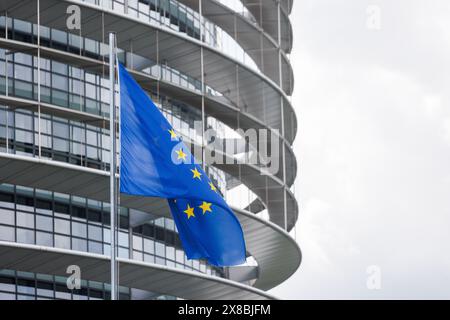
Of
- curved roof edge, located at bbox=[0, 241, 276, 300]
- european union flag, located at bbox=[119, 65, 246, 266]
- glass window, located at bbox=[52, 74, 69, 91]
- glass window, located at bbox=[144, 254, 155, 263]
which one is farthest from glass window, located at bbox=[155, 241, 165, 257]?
european union flag, located at bbox=[119, 65, 246, 266]

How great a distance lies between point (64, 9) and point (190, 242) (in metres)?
17.7

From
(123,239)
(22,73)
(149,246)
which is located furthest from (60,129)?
(149,246)

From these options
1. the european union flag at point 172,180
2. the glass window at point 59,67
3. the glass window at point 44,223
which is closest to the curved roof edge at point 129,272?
the glass window at point 44,223

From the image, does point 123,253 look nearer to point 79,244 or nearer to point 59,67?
point 79,244

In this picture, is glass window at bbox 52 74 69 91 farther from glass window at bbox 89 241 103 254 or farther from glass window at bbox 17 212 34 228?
glass window at bbox 89 241 103 254

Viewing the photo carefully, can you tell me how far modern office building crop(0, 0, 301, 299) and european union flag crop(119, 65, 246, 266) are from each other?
42.8 ft

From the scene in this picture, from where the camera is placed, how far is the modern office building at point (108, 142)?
142ft

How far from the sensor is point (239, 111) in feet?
166

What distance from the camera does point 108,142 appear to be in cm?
4622

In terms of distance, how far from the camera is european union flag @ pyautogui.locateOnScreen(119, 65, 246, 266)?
27.6m

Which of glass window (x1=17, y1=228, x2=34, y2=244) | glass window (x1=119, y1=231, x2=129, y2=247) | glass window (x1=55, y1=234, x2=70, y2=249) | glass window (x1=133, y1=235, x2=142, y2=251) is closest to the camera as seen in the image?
glass window (x1=17, y1=228, x2=34, y2=244)

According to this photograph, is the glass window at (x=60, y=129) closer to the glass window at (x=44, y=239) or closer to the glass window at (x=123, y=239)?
the glass window at (x=44, y=239)

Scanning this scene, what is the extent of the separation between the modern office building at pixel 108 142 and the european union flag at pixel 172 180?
13.0 meters
